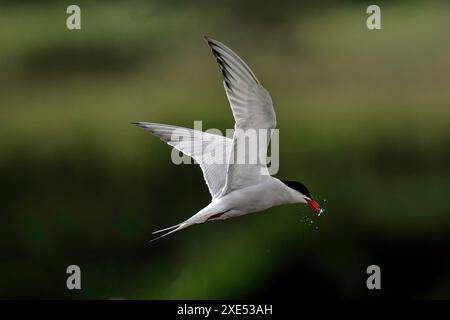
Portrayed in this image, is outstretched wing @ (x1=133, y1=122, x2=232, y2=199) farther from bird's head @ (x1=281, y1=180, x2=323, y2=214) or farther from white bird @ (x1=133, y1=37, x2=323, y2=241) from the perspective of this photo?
bird's head @ (x1=281, y1=180, x2=323, y2=214)

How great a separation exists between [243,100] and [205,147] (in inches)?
22.9

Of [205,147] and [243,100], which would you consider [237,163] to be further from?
[205,147]

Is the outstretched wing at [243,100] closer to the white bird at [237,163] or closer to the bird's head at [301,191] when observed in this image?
the white bird at [237,163]

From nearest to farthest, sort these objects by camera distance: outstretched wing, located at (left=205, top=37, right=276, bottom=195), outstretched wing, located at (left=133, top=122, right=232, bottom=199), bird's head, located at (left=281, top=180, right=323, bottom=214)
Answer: outstretched wing, located at (left=205, top=37, right=276, bottom=195) < bird's head, located at (left=281, top=180, right=323, bottom=214) < outstretched wing, located at (left=133, top=122, right=232, bottom=199)

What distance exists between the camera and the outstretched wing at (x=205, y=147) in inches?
104

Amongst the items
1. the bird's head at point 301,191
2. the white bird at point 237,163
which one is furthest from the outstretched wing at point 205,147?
the bird's head at point 301,191

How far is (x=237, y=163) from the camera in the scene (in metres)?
2.34

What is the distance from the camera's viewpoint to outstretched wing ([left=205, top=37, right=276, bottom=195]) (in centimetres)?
208

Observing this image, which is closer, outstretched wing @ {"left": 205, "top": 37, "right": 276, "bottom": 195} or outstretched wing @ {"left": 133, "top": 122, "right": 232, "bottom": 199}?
outstretched wing @ {"left": 205, "top": 37, "right": 276, "bottom": 195}

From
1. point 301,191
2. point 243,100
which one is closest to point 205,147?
point 301,191

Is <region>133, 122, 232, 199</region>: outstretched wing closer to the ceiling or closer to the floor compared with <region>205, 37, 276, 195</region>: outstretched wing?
closer to the floor

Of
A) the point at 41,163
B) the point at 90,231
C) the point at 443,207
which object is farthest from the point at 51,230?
the point at 443,207

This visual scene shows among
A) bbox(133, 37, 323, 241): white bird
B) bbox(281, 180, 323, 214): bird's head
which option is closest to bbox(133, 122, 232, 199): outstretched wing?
bbox(133, 37, 323, 241): white bird

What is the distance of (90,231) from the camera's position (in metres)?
4.36
